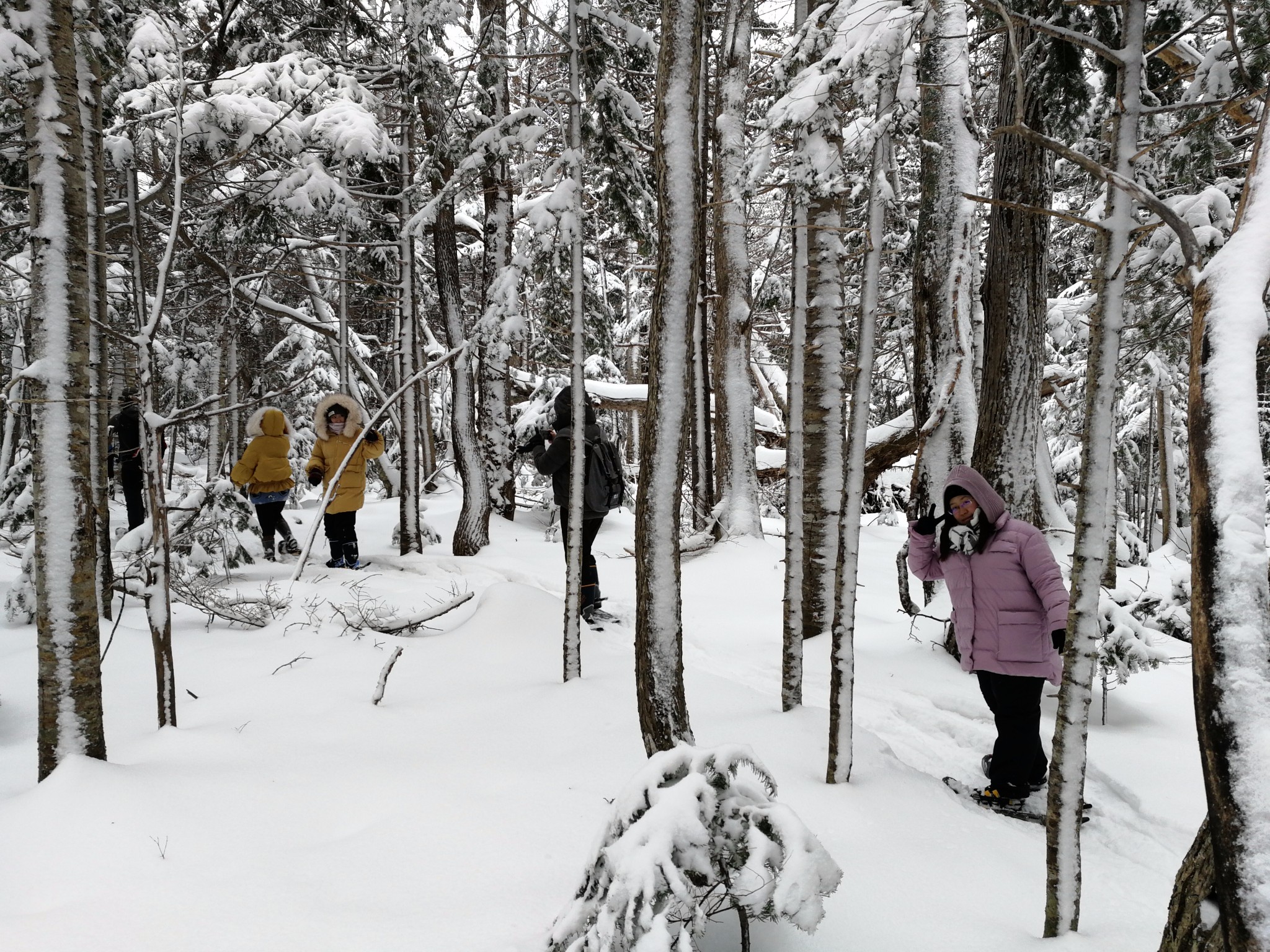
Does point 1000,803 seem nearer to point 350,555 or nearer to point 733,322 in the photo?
point 350,555

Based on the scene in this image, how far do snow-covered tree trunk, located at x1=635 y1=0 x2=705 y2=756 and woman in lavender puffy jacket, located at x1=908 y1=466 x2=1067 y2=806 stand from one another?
5.58 ft

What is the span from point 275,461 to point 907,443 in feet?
25.1

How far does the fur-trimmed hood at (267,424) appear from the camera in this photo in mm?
8773

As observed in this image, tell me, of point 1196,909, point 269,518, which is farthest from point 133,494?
point 1196,909

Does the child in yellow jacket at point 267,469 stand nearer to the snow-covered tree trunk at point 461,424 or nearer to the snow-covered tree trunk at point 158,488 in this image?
the snow-covered tree trunk at point 461,424

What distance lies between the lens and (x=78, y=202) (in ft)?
10.9

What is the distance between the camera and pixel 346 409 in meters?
8.66

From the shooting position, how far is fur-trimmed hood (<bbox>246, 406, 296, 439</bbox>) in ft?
28.8

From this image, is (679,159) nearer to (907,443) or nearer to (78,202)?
(78,202)

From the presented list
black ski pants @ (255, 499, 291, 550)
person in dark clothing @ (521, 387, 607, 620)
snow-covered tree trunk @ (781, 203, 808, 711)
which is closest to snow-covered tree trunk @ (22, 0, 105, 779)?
person in dark clothing @ (521, 387, 607, 620)

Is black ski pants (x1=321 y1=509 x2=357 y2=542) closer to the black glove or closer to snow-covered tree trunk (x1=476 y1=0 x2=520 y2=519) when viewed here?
snow-covered tree trunk (x1=476 y1=0 x2=520 y2=519)

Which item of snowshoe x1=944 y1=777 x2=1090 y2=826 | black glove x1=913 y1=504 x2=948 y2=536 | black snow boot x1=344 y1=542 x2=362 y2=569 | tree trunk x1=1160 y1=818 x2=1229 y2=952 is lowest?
snowshoe x1=944 y1=777 x2=1090 y2=826

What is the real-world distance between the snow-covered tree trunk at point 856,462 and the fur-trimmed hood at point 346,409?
21.6ft

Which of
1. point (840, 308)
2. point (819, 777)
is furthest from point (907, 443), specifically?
point (819, 777)
